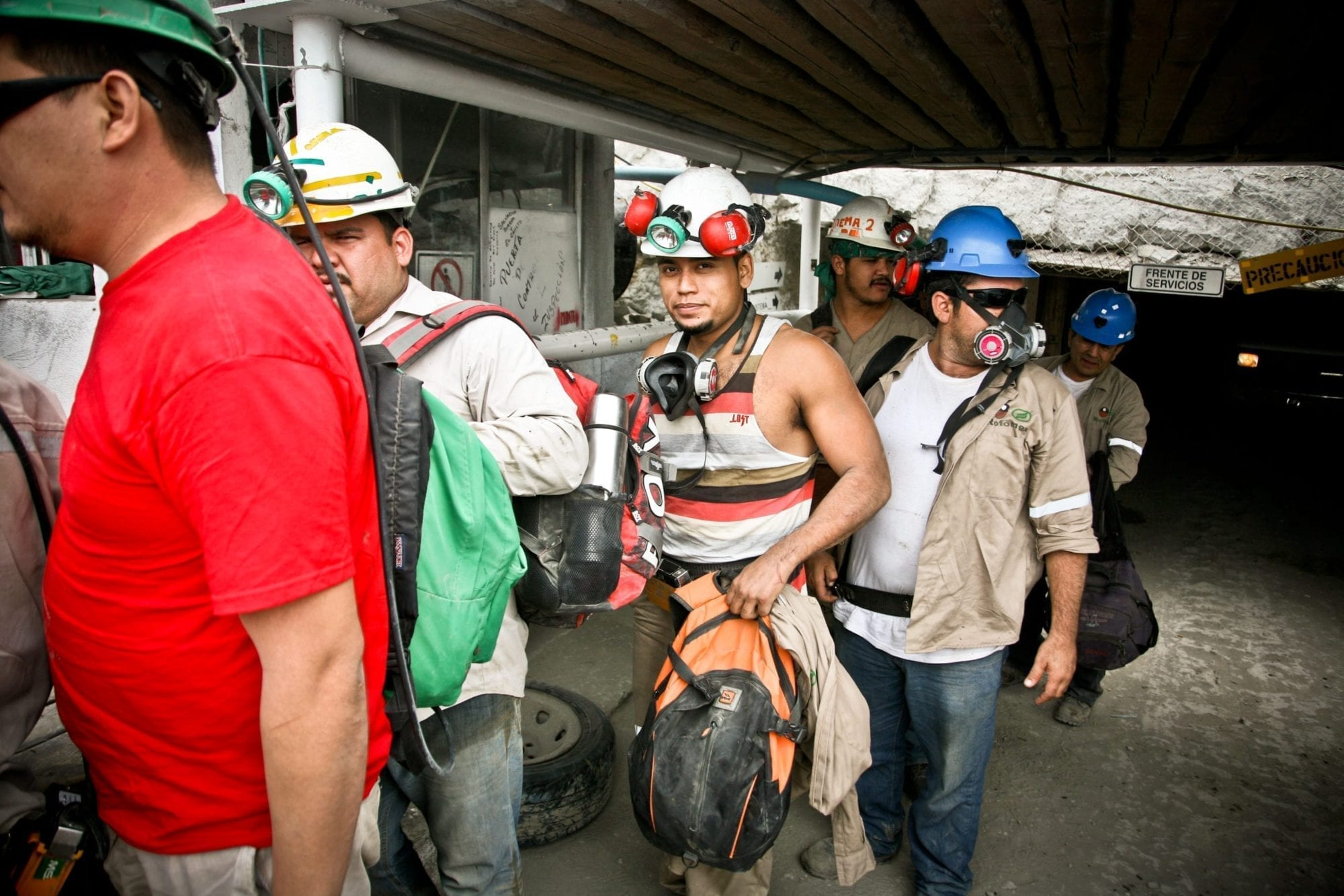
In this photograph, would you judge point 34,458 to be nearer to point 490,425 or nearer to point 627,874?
point 490,425

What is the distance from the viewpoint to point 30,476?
1.50m

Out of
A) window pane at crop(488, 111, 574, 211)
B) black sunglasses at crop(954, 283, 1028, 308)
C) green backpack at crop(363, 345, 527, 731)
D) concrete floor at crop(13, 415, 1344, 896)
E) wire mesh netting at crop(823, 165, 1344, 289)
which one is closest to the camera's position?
green backpack at crop(363, 345, 527, 731)

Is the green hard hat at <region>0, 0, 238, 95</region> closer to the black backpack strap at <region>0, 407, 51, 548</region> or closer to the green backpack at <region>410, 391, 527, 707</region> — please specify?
the green backpack at <region>410, 391, 527, 707</region>

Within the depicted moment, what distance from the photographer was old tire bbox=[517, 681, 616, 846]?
127 inches

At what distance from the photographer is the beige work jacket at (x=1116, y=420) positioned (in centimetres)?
456

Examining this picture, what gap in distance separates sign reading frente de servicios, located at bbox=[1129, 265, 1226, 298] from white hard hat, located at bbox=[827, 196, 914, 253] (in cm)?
333

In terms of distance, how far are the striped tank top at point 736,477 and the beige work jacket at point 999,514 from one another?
490mm

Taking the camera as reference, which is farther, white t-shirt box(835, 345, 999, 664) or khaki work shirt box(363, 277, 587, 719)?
white t-shirt box(835, 345, 999, 664)

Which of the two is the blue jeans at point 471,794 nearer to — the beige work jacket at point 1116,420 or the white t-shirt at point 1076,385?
the beige work jacket at point 1116,420

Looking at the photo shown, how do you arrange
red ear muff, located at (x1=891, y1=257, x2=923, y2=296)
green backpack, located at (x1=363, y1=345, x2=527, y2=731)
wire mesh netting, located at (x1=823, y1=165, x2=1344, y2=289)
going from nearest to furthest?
green backpack, located at (x1=363, y1=345, x2=527, y2=731)
red ear muff, located at (x1=891, y1=257, x2=923, y2=296)
wire mesh netting, located at (x1=823, y1=165, x2=1344, y2=289)

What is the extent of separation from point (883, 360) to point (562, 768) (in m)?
2.34

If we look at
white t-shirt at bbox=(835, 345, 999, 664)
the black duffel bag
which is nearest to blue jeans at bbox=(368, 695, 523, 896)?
white t-shirt at bbox=(835, 345, 999, 664)

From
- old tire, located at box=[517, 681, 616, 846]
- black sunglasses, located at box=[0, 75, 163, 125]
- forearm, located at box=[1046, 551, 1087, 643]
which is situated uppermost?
black sunglasses, located at box=[0, 75, 163, 125]

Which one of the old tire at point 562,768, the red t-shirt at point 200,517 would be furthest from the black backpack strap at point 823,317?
the red t-shirt at point 200,517
